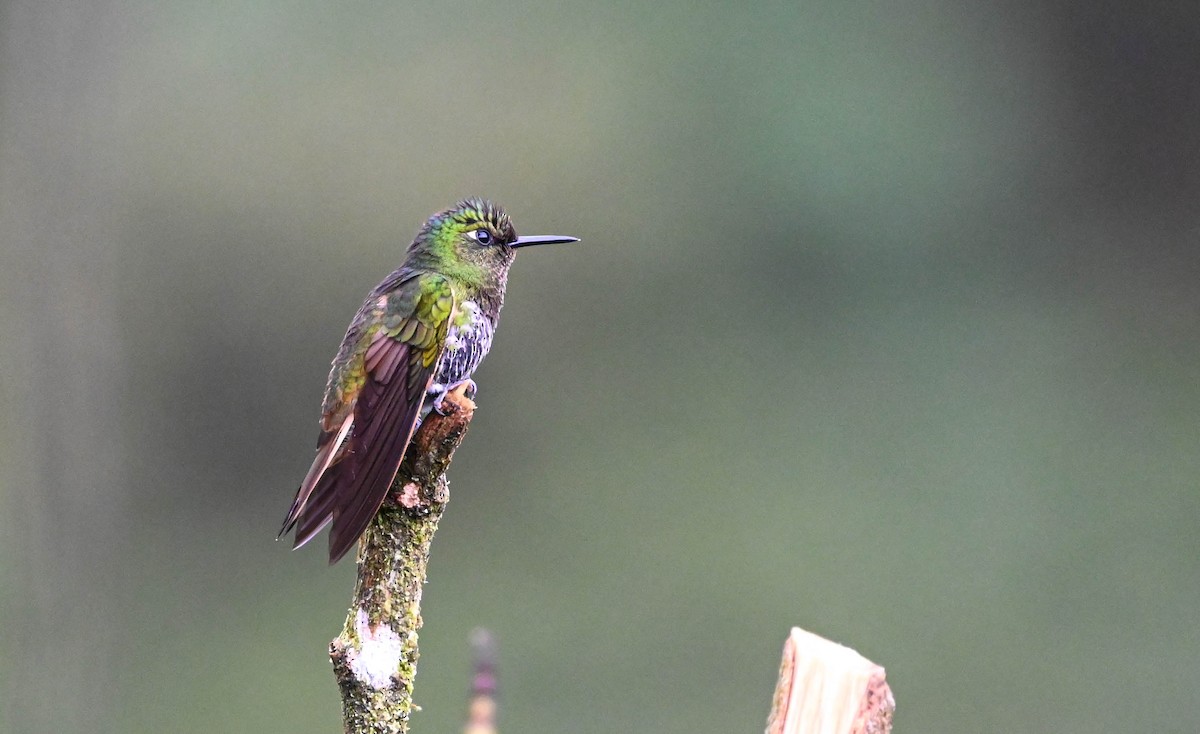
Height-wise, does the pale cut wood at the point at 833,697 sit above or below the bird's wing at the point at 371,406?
below

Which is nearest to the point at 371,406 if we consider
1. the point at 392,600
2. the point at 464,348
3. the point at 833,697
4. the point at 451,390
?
the point at 451,390

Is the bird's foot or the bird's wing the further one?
the bird's foot

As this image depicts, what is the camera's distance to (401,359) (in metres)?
1.50

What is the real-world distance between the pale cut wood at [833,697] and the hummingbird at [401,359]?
0.47 m

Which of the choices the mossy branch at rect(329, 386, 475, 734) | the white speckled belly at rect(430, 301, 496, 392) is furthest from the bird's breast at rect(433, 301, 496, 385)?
the mossy branch at rect(329, 386, 475, 734)

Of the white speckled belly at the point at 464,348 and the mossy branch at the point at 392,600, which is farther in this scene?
the white speckled belly at the point at 464,348

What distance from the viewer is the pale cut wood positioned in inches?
32.2

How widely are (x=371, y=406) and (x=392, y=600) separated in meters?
0.35

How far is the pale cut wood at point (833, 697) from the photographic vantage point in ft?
2.68

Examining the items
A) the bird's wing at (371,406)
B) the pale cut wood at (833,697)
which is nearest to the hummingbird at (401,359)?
the bird's wing at (371,406)

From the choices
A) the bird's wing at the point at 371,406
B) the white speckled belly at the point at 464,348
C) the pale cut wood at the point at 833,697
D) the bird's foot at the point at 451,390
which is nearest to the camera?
the pale cut wood at the point at 833,697

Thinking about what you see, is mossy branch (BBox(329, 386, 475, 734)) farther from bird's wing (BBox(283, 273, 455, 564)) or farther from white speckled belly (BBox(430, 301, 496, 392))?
white speckled belly (BBox(430, 301, 496, 392))

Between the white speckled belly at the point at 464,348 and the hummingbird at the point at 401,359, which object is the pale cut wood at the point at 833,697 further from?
the white speckled belly at the point at 464,348

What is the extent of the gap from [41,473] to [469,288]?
125 inches
